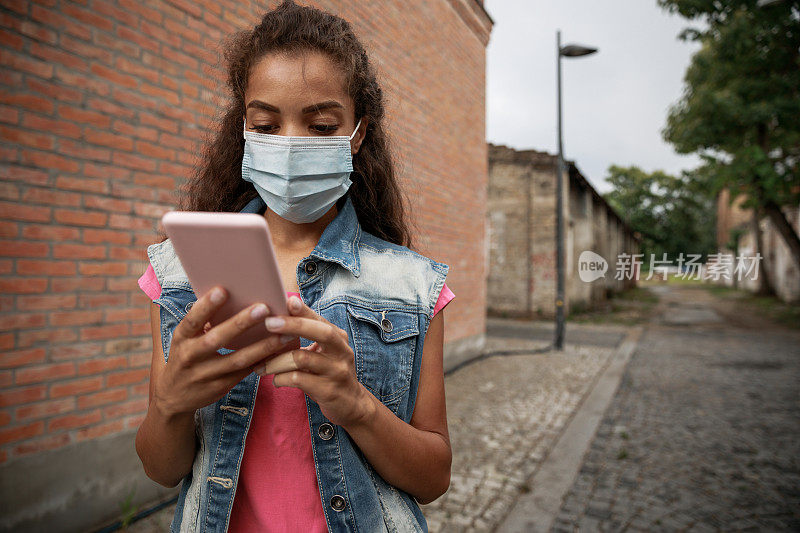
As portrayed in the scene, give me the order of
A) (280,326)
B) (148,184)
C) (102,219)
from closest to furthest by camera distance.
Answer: (280,326), (102,219), (148,184)

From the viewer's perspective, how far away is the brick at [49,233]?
2516 mm

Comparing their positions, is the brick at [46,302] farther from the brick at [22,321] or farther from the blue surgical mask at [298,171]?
the blue surgical mask at [298,171]

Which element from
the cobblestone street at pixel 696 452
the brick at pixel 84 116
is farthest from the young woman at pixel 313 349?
the cobblestone street at pixel 696 452

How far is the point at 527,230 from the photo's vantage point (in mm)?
14906

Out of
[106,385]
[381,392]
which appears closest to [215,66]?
[106,385]

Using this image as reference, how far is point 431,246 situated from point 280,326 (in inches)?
228

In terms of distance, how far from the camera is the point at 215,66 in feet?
11.3

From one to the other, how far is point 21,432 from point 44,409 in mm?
142

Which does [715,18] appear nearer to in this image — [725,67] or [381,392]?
[725,67]

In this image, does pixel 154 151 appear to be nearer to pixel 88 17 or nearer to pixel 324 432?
pixel 88 17

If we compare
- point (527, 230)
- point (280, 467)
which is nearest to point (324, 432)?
point (280, 467)

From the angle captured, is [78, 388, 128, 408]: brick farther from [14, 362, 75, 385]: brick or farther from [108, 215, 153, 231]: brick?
[108, 215, 153, 231]: brick

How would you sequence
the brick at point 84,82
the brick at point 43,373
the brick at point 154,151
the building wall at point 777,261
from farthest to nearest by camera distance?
the building wall at point 777,261 < the brick at point 154,151 < the brick at point 84,82 < the brick at point 43,373

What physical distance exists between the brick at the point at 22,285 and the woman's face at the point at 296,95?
2118 mm
